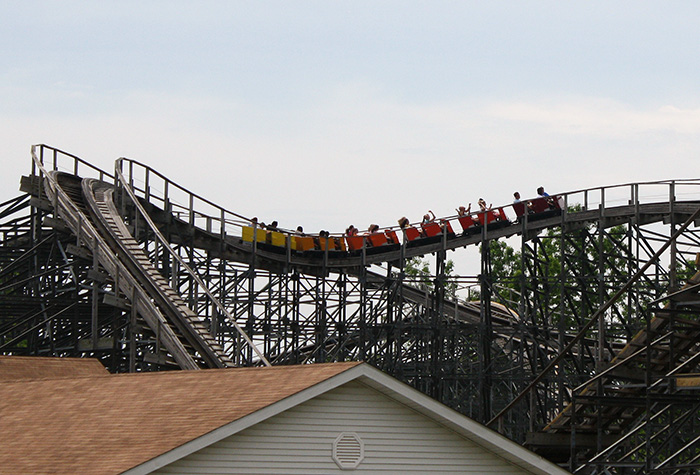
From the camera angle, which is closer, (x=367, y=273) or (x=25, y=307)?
(x=25, y=307)

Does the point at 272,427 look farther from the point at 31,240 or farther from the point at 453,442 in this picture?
the point at 31,240

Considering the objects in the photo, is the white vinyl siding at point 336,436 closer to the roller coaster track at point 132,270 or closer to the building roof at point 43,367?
the building roof at point 43,367

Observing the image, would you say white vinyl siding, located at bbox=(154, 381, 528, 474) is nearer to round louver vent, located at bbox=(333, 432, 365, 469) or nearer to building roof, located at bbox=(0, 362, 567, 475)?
round louver vent, located at bbox=(333, 432, 365, 469)

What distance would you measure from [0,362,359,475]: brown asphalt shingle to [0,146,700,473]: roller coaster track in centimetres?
854

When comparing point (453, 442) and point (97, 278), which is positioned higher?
point (97, 278)

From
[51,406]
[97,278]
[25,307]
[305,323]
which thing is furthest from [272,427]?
[305,323]


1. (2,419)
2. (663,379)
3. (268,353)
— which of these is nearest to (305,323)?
(268,353)

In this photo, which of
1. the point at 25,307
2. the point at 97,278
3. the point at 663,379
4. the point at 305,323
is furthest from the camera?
the point at 305,323

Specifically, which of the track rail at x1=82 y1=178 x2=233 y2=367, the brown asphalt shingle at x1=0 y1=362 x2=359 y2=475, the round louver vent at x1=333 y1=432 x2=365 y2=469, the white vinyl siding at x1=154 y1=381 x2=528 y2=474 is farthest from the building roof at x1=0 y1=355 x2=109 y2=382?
the round louver vent at x1=333 y1=432 x2=365 y2=469

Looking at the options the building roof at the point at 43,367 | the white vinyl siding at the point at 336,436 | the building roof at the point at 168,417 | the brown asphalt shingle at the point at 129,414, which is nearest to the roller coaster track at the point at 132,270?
the building roof at the point at 43,367

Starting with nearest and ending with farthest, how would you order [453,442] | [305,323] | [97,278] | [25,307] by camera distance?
[453,442], [97,278], [25,307], [305,323]

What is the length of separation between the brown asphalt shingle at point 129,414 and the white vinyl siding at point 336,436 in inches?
14.4

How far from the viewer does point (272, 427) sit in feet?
50.6

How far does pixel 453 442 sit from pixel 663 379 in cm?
791
